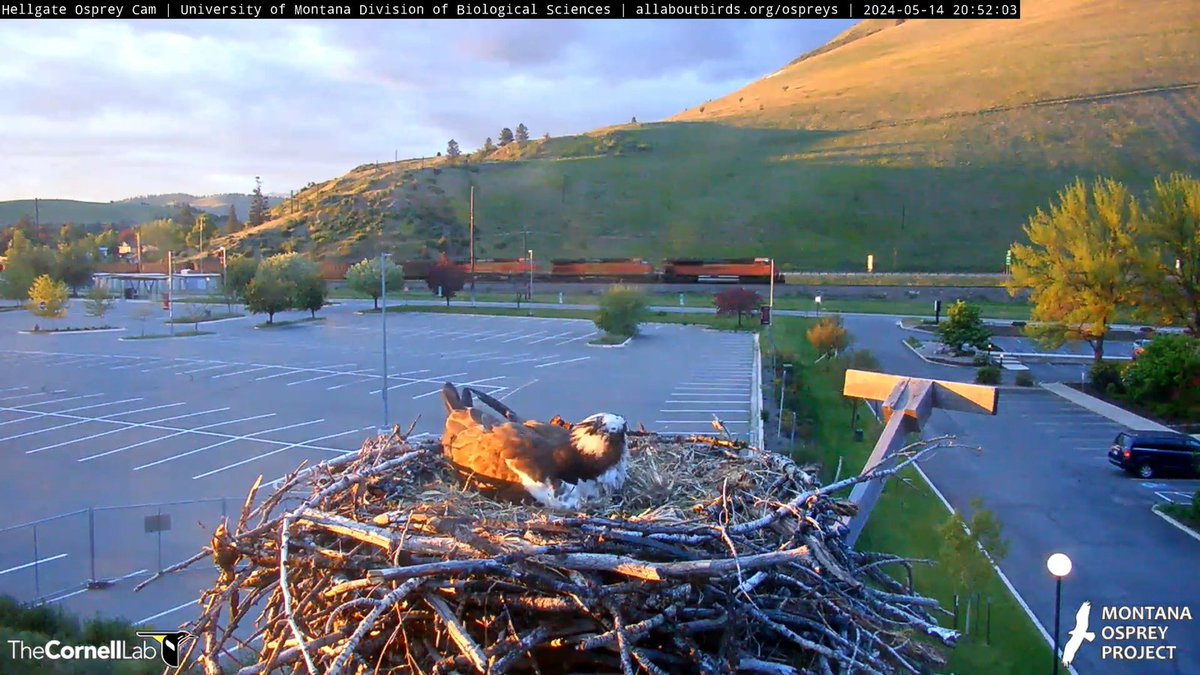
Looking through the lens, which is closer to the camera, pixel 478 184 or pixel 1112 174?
pixel 1112 174

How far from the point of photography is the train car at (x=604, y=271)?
65875 mm

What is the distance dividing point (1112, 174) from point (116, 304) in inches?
3412

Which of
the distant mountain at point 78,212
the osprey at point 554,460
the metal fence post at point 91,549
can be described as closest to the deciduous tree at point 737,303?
the metal fence post at point 91,549

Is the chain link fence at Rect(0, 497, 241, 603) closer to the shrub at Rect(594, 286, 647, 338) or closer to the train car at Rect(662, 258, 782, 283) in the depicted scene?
the shrub at Rect(594, 286, 647, 338)

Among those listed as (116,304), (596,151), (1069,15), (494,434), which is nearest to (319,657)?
(494,434)

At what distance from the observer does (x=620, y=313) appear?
38.8 meters

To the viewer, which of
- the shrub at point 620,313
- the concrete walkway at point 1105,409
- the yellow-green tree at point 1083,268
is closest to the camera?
the concrete walkway at point 1105,409

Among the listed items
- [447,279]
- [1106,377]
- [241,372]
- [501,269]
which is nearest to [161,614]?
[241,372]

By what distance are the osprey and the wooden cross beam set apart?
1307 millimetres

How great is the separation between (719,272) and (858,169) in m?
33.3

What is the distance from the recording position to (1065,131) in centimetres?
8788

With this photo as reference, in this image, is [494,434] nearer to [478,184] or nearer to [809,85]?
[478,184]

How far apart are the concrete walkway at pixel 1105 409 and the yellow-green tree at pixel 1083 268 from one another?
11.1 feet

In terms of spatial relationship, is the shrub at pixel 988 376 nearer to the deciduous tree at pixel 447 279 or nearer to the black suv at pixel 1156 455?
the black suv at pixel 1156 455
